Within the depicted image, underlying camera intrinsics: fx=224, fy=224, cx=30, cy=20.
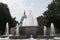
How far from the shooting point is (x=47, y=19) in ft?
167

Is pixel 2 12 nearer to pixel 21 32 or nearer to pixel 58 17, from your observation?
pixel 58 17

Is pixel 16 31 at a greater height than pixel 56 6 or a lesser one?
lesser

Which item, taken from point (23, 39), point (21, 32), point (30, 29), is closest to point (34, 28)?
point (30, 29)

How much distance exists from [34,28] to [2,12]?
26.3 meters

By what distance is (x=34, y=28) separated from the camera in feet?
94.8

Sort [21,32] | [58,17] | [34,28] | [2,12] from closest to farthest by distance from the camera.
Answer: [34,28] < [21,32] < [58,17] < [2,12]

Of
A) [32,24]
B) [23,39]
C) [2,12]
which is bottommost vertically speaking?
[23,39]

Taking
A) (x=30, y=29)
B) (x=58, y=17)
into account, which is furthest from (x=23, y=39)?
(x=58, y=17)

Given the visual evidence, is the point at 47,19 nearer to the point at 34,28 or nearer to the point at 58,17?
the point at 58,17

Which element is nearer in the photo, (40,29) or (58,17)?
(40,29)

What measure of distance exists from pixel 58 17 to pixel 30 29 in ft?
68.0

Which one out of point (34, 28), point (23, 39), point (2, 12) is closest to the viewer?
point (23, 39)

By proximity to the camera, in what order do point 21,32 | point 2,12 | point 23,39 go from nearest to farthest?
point 23,39, point 21,32, point 2,12

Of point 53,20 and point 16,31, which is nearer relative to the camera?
point 16,31
